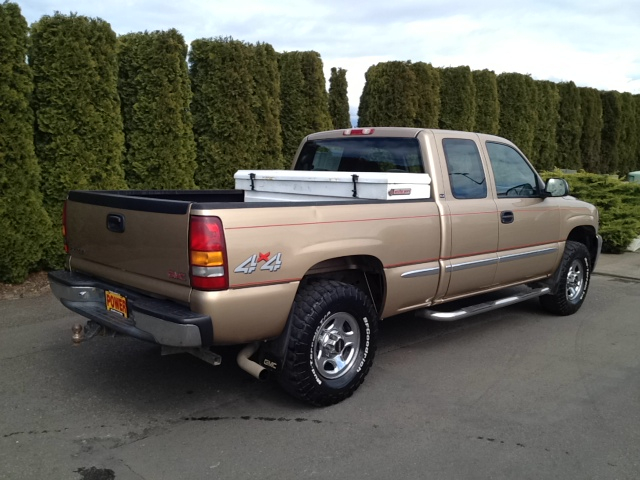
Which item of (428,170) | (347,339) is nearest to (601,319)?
(428,170)

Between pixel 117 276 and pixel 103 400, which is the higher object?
pixel 117 276

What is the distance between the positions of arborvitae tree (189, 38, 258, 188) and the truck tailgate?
4302 millimetres

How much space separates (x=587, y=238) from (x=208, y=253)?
521cm

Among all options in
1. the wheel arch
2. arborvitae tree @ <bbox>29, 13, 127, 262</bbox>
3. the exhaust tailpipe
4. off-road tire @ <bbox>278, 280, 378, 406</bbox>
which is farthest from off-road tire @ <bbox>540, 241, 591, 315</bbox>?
arborvitae tree @ <bbox>29, 13, 127, 262</bbox>

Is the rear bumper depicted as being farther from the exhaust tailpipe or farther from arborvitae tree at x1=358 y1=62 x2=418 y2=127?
arborvitae tree at x1=358 y1=62 x2=418 y2=127

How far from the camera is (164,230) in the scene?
11.9 feet

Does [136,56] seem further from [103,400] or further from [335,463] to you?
[335,463]

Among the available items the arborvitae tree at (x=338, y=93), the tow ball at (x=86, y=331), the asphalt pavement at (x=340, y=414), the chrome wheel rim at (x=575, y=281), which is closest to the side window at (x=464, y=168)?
the asphalt pavement at (x=340, y=414)

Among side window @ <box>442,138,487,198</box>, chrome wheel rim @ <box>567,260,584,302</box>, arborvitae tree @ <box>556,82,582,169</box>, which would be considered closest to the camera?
side window @ <box>442,138,487,198</box>

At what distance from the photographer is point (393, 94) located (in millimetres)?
11766

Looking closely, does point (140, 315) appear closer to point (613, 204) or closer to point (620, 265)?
point (620, 265)

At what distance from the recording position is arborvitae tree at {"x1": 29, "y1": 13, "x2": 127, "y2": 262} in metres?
7.18

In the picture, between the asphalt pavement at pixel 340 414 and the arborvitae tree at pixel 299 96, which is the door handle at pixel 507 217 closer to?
the asphalt pavement at pixel 340 414

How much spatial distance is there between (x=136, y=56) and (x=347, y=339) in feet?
18.4
